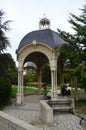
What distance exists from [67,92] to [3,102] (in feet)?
27.0

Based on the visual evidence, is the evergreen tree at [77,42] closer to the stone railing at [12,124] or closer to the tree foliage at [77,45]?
the tree foliage at [77,45]

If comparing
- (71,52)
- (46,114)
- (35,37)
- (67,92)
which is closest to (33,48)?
(35,37)

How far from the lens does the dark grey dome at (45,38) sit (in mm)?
26822

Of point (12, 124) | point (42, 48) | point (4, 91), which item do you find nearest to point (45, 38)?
point (42, 48)

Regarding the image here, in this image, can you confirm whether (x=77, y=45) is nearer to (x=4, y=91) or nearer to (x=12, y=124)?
(x=4, y=91)

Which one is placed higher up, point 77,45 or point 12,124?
point 77,45

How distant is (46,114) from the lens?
1630cm

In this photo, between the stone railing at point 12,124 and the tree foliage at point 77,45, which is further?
the tree foliage at point 77,45

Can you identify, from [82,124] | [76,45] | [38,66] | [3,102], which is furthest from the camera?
[38,66]

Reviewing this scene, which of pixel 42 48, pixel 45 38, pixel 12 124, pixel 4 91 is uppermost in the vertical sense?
pixel 45 38

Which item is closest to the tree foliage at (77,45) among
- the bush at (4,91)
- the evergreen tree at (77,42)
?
the evergreen tree at (77,42)

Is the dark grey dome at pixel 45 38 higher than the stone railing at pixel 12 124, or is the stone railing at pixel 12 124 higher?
the dark grey dome at pixel 45 38

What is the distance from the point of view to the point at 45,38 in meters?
27.5

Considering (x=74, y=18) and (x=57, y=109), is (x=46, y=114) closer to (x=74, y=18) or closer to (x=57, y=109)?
(x=57, y=109)
